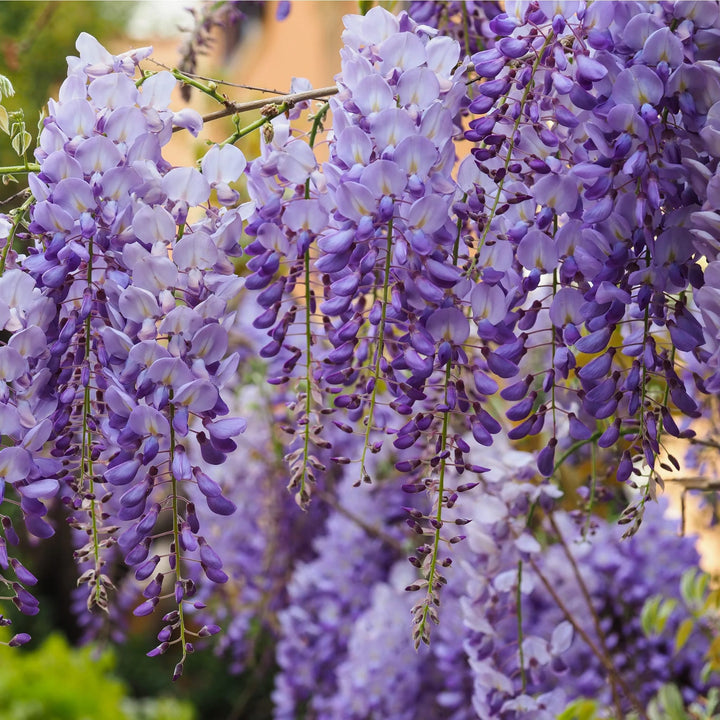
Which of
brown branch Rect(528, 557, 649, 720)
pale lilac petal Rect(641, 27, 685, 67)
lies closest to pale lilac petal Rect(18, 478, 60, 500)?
pale lilac petal Rect(641, 27, 685, 67)

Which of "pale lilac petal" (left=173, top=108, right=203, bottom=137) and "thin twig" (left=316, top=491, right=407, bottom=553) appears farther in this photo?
"thin twig" (left=316, top=491, right=407, bottom=553)

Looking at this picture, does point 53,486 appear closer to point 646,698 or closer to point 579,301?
point 579,301

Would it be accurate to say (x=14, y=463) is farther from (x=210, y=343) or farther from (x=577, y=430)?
(x=577, y=430)

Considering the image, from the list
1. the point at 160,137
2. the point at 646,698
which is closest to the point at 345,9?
the point at 646,698

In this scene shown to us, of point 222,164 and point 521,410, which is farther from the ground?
point 222,164

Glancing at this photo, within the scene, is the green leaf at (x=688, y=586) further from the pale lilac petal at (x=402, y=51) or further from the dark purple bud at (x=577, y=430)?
the pale lilac petal at (x=402, y=51)

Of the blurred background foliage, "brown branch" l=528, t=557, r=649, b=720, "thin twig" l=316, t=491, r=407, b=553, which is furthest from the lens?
the blurred background foliage

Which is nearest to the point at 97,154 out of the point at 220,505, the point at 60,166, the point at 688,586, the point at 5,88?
the point at 60,166

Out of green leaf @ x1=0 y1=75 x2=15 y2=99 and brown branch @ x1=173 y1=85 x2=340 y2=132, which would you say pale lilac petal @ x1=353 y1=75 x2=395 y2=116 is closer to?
brown branch @ x1=173 y1=85 x2=340 y2=132

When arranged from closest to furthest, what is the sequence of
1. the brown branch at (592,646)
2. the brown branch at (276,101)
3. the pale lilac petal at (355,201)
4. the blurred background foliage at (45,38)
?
1. the pale lilac petal at (355,201)
2. the brown branch at (276,101)
3. the brown branch at (592,646)
4. the blurred background foliage at (45,38)

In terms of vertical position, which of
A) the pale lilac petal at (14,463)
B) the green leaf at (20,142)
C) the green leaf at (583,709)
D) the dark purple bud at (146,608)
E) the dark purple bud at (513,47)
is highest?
the dark purple bud at (513,47)

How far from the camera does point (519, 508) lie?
1005mm

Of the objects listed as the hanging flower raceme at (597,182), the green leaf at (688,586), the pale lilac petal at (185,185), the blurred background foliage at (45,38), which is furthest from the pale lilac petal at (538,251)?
the blurred background foliage at (45,38)

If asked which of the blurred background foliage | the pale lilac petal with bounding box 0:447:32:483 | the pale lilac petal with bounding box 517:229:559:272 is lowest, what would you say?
the pale lilac petal with bounding box 0:447:32:483
